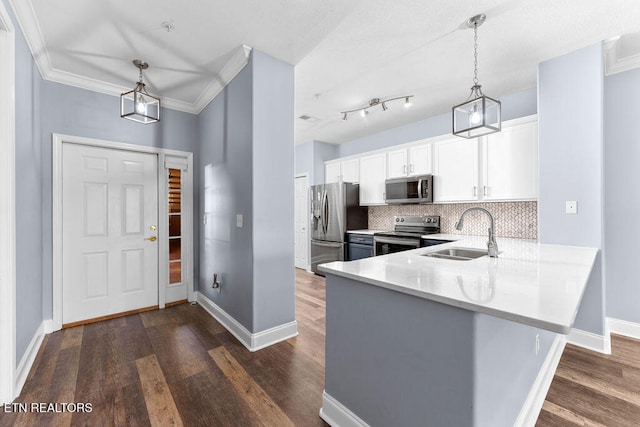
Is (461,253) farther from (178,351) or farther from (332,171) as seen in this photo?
(332,171)

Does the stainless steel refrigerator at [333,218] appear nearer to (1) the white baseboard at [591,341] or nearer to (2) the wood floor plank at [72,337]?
(1) the white baseboard at [591,341]

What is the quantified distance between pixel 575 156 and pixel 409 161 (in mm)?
1959

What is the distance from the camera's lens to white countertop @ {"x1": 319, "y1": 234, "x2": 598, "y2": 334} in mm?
871

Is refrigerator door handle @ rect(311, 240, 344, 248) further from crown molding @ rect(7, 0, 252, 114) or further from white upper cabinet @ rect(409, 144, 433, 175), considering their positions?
crown molding @ rect(7, 0, 252, 114)

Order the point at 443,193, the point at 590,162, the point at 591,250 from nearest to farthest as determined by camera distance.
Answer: the point at 591,250
the point at 590,162
the point at 443,193

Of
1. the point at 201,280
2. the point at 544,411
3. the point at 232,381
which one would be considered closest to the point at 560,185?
the point at 544,411

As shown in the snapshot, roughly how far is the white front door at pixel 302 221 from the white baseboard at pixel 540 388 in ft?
13.1

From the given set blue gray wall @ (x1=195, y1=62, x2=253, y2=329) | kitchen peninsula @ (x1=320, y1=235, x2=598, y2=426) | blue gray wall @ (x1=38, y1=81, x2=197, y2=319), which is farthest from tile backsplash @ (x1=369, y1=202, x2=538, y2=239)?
blue gray wall @ (x1=38, y1=81, x2=197, y2=319)

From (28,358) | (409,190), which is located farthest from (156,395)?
(409,190)

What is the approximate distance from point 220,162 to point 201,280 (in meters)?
1.56

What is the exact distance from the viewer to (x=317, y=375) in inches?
80.0

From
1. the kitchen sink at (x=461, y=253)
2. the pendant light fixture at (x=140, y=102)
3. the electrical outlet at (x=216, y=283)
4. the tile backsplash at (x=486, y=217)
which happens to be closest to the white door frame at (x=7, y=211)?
the pendant light fixture at (x=140, y=102)

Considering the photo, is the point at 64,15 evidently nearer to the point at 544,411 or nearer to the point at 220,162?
the point at 220,162

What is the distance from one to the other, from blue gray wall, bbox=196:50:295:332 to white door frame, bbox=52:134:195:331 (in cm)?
90
